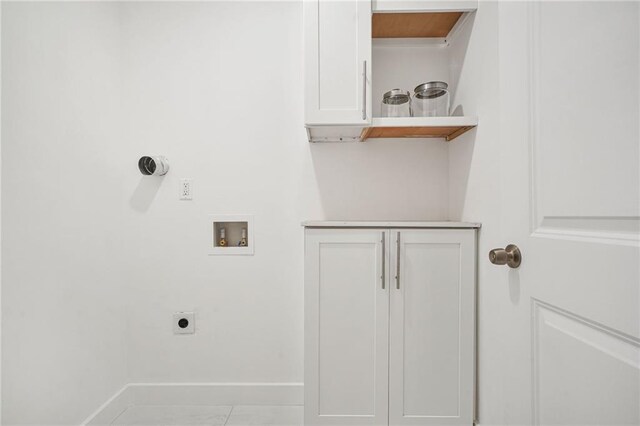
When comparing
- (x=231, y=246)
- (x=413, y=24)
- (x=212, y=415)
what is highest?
(x=413, y=24)

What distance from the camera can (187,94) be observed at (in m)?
1.63

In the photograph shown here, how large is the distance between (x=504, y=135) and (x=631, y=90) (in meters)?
0.30

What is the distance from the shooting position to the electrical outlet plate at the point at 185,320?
1.63 meters

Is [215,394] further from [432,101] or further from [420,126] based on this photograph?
[432,101]

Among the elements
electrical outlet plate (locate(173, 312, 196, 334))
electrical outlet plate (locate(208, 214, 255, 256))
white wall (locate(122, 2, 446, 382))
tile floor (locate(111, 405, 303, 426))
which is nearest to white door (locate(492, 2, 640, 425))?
white wall (locate(122, 2, 446, 382))

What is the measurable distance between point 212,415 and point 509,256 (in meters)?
1.62

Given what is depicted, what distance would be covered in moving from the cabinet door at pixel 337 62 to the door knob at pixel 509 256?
78cm

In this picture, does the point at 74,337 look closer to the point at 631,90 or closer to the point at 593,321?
the point at 593,321

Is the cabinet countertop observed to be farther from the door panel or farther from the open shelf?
the door panel

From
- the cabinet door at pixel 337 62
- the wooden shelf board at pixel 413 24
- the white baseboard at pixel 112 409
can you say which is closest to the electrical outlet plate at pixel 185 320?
the white baseboard at pixel 112 409

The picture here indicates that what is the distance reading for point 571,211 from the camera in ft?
1.99

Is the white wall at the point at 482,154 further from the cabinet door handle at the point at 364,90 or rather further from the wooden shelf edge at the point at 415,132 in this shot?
the cabinet door handle at the point at 364,90

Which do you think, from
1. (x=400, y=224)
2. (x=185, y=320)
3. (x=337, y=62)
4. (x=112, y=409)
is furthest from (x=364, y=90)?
(x=112, y=409)

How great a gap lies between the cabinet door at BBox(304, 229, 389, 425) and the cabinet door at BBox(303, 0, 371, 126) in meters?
0.54
